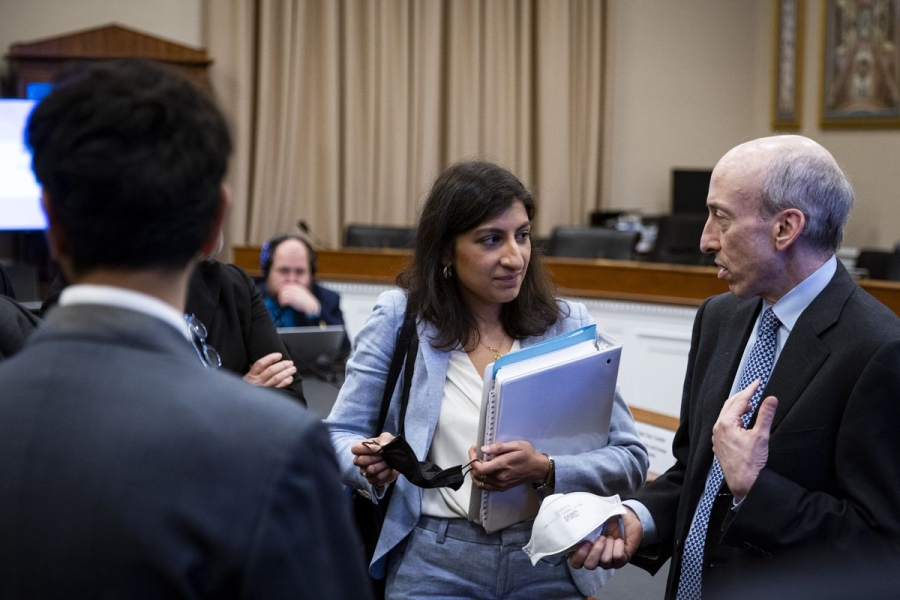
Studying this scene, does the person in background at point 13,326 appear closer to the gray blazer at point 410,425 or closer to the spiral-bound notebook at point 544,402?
the gray blazer at point 410,425

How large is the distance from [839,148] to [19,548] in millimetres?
9831

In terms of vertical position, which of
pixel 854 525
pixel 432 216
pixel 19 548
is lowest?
pixel 854 525

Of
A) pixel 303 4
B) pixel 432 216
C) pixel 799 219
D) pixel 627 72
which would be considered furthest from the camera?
pixel 627 72

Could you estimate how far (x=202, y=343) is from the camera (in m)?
2.50

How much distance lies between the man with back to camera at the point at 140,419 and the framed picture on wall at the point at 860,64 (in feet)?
31.0

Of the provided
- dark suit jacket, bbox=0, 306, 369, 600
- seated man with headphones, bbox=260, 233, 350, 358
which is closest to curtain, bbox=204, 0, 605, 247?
seated man with headphones, bbox=260, 233, 350, 358

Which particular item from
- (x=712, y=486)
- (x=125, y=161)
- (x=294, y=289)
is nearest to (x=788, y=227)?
(x=712, y=486)

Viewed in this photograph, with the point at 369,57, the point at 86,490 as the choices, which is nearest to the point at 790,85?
→ the point at 369,57

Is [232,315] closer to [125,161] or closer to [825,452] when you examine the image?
[825,452]

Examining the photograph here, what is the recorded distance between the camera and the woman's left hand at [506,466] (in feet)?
6.12

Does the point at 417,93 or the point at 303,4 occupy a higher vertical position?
the point at 303,4

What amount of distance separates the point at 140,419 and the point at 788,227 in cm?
129

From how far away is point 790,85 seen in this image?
32.8 feet

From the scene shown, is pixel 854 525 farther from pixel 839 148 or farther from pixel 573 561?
pixel 839 148
